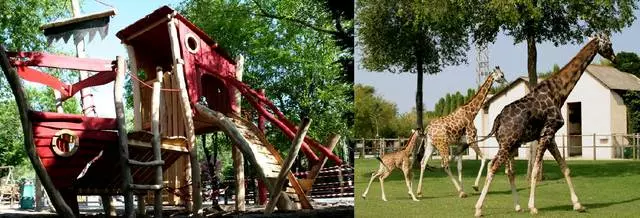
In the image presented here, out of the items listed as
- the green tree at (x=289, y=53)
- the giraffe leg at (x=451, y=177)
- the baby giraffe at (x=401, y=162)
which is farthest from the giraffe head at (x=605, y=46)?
the green tree at (x=289, y=53)

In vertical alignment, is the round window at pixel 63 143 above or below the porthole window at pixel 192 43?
below

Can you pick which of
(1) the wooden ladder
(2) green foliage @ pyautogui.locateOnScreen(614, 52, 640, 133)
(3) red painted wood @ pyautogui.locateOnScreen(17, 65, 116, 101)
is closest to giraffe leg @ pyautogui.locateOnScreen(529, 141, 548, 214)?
(2) green foliage @ pyautogui.locateOnScreen(614, 52, 640, 133)

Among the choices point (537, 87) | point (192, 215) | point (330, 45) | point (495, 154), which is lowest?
point (192, 215)

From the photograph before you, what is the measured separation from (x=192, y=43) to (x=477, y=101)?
14.1ft

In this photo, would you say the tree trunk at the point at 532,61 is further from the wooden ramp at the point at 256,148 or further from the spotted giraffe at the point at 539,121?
the wooden ramp at the point at 256,148

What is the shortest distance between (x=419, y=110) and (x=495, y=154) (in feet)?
2.38

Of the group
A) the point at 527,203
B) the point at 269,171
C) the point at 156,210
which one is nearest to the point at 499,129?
the point at 527,203

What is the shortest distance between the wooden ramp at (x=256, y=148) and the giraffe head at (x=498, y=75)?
8.90 feet

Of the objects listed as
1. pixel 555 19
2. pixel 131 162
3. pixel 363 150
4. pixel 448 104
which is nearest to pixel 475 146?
pixel 448 104

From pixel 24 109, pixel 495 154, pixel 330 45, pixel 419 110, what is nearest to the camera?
pixel 495 154

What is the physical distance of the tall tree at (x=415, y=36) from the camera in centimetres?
607

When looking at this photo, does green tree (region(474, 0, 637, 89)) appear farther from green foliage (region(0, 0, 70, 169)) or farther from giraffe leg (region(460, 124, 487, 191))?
green foliage (region(0, 0, 70, 169))

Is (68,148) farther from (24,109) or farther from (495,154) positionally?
(495,154)

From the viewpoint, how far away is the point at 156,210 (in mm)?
8289
